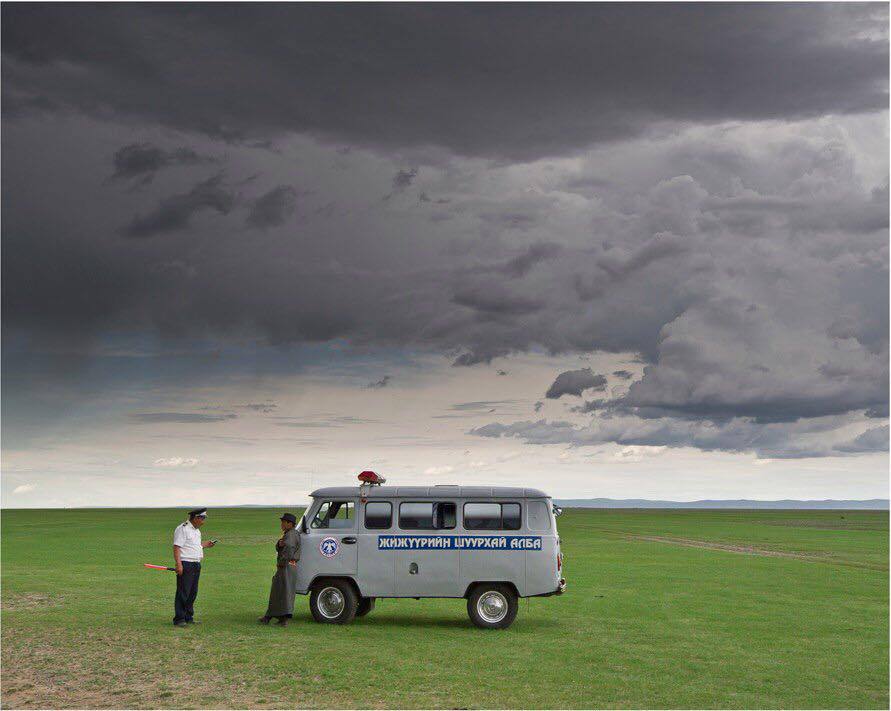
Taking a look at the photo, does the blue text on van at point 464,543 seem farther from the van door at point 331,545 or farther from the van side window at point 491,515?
the van door at point 331,545

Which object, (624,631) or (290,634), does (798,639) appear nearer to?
(624,631)

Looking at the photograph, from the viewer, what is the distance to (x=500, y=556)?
21.7 m

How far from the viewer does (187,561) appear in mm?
21359

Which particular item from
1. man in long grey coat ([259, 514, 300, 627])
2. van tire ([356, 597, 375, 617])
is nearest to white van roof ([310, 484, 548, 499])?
man in long grey coat ([259, 514, 300, 627])

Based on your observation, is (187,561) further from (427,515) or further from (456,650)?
(456,650)

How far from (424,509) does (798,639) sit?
843 cm

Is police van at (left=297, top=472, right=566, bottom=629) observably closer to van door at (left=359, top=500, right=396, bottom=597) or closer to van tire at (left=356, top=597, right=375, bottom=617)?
van door at (left=359, top=500, right=396, bottom=597)

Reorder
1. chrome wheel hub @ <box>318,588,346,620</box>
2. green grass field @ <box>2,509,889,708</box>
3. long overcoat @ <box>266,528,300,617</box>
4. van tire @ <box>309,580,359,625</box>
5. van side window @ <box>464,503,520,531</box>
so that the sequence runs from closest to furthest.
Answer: green grass field @ <box>2,509,889,708</box> < long overcoat @ <box>266,528,300,617</box> < van side window @ <box>464,503,520,531</box> < van tire @ <box>309,580,359,625</box> < chrome wheel hub @ <box>318,588,346,620</box>

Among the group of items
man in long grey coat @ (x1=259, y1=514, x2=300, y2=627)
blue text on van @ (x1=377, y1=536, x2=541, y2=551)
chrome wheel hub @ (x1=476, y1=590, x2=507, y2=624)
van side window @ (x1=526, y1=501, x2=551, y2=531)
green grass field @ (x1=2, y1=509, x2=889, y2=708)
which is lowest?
green grass field @ (x1=2, y1=509, x2=889, y2=708)

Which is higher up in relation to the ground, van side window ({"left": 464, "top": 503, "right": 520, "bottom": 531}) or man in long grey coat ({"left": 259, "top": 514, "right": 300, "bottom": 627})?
van side window ({"left": 464, "top": 503, "right": 520, "bottom": 531})

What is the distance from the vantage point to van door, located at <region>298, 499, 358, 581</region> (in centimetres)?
2203

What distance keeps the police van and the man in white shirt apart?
2.22 meters

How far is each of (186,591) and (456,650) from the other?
6.33m

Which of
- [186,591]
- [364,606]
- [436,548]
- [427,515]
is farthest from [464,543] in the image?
[186,591]
